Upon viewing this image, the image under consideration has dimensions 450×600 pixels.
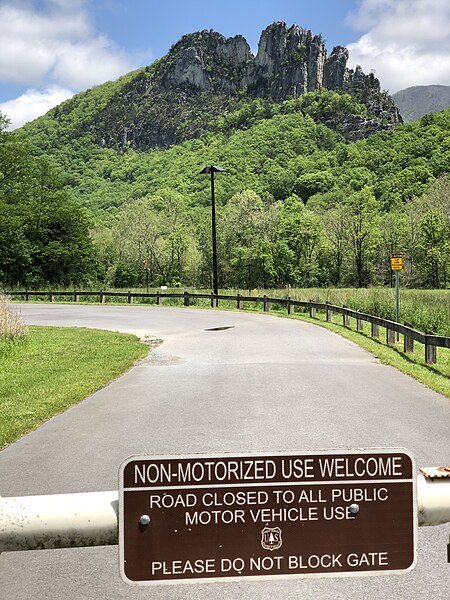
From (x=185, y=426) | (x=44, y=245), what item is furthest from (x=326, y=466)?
(x=44, y=245)

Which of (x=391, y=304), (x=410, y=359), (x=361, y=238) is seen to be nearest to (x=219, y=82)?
(x=361, y=238)

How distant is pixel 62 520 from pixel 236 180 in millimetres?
97998

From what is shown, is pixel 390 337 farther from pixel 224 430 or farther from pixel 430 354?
pixel 224 430

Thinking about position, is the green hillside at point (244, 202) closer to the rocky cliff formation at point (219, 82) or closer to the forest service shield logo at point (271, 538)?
the rocky cliff formation at point (219, 82)

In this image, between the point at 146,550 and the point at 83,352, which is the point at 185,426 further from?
the point at 83,352

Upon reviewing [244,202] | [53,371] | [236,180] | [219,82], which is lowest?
[53,371]

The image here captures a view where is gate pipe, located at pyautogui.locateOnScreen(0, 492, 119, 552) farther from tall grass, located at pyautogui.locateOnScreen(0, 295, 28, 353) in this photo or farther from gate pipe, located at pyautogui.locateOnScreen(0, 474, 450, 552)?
tall grass, located at pyautogui.locateOnScreen(0, 295, 28, 353)

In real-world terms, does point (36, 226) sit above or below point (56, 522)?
above

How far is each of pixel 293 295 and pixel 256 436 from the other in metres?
32.0

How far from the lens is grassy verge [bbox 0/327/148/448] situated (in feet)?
28.8

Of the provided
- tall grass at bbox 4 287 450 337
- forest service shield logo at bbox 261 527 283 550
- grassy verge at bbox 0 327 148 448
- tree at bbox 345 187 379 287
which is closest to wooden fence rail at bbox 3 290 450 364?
tall grass at bbox 4 287 450 337

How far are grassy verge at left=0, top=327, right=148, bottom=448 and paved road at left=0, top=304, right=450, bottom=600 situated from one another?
341mm

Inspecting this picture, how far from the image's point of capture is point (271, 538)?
1825mm

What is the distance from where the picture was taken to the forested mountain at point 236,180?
5925 cm
